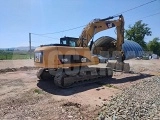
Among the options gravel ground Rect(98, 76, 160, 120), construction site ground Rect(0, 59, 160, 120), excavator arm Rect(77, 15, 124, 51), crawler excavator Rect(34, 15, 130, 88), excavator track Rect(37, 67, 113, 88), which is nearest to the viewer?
gravel ground Rect(98, 76, 160, 120)

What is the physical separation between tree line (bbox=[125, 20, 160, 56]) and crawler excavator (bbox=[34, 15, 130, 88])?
→ 5000cm

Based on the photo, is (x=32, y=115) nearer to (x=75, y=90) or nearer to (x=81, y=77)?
(x=75, y=90)

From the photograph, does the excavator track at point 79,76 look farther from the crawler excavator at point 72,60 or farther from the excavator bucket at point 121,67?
the excavator bucket at point 121,67

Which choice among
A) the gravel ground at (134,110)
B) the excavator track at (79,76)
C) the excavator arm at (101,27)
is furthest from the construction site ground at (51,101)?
the excavator arm at (101,27)

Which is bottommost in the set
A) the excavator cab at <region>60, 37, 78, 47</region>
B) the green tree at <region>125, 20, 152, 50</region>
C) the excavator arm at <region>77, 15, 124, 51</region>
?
the excavator cab at <region>60, 37, 78, 47</region>

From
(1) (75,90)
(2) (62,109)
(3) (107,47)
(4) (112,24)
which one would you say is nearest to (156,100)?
(2) (62,109)

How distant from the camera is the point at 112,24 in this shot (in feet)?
47.5

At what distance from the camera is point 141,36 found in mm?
64688

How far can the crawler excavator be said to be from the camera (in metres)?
10.4

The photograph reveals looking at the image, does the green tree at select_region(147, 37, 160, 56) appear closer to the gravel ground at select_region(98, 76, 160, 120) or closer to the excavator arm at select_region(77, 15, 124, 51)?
the excavator arm at select_region(77, 15, 124, 51)

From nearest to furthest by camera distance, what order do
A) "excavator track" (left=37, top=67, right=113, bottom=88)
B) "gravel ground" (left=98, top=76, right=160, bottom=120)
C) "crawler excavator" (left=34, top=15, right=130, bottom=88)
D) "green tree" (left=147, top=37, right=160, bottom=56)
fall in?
"gravel ground" (left=98, top=76, right=160, bottom=120) < "crawler excavator" (left=34, top=15, right=130, bottom=88) < "excavator track" (left=37, top=67, right=113, bottom=88) < "green tree" (left=147, top=37, right=160, bottom=56)

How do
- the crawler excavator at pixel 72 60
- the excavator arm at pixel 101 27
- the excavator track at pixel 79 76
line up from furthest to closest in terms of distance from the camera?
the excavator arm at pixel 101 27
the excavator track at pixel 79 76
the crawler excavator at pixel 72 60

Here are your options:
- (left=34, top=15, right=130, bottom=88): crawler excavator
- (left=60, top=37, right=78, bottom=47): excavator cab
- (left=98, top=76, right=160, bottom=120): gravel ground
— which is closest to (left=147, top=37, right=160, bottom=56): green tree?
(left=34, top=15, right=130, bottom=88): crawler excavator

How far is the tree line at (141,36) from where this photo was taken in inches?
2394
